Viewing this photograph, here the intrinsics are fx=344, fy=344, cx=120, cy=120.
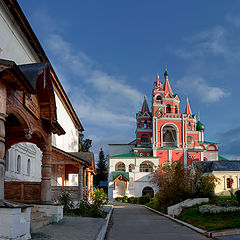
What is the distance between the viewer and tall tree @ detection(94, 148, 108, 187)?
3066 inches

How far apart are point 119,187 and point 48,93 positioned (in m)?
46.6

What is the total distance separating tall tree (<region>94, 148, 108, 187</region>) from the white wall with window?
2177 inches

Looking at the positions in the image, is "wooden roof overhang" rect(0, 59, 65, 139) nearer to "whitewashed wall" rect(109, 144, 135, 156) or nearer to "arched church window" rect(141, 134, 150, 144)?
"arched church window" rect(141, 134, 150, 144)

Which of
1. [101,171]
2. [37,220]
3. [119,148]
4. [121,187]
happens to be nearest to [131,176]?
[121,187]

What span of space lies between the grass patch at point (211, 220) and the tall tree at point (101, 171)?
2447 inches

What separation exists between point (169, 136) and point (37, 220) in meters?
57.6

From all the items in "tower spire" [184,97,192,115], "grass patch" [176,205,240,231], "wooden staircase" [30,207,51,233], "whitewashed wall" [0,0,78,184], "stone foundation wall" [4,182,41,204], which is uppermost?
"tower spire" [184,97,192,115]

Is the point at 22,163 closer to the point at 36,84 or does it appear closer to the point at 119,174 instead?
the point at 36,84

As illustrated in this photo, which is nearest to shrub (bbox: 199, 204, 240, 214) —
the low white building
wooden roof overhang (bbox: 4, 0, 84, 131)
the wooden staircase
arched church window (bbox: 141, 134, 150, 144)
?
the wooden staircase

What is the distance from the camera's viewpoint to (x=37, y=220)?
10.1m

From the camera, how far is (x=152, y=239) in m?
10.0

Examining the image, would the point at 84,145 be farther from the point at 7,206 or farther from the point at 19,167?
the point at 7,206

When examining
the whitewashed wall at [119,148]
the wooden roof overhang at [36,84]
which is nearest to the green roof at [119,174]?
the whitewashed wall at [119,148]

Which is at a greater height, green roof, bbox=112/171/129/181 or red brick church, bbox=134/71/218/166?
red brick church, bbox=134/71/218/166
